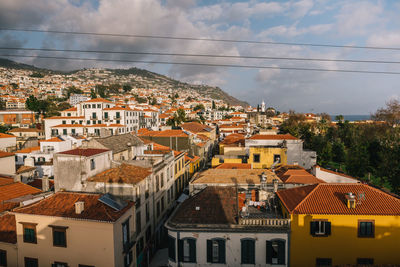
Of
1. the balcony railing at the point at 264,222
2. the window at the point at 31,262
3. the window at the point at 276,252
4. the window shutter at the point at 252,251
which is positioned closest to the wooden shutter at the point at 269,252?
the window at the point at 276,252

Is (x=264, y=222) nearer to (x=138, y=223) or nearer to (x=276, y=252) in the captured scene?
(x=276, y=252)

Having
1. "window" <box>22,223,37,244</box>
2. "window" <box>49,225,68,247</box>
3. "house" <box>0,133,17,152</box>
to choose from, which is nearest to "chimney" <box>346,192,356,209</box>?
"window" <box>49,225,68,247</box>

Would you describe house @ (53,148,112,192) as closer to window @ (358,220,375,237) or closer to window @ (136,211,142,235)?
window @ (136,211,142,235)

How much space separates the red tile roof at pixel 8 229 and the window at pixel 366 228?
75.1ft

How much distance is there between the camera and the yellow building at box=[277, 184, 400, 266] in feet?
51.5

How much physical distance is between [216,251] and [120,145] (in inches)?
675

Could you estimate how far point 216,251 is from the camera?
16.3 metres

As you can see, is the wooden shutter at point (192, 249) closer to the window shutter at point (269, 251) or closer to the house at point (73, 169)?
the window shutter at point (269, 251)

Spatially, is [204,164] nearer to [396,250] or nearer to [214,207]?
[214,207]

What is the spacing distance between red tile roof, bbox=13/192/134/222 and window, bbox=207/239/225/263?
6187mm

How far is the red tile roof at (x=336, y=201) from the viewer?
15914 mm

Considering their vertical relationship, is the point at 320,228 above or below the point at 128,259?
above

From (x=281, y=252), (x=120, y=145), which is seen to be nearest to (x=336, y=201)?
(x=281, y=252)

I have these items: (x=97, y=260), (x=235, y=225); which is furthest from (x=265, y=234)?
(x=97, y=260)
